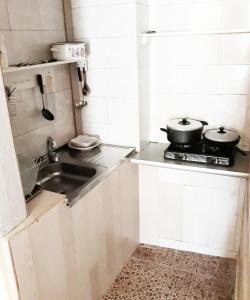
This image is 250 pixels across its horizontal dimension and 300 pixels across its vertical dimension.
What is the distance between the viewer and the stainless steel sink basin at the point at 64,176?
1.76 meters

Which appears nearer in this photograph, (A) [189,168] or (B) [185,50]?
(A) [189,168]

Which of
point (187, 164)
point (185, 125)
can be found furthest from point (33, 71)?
point (187, 164)

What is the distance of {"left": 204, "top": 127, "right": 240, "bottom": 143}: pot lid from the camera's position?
1789 mm

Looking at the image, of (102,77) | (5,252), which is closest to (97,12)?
(102,77)

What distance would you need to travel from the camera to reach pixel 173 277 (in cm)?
191

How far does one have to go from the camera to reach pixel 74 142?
2.01 metres

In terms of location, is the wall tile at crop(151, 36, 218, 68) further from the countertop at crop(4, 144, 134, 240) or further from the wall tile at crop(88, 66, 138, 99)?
the countertop at crop(4, 144, 134, 240)

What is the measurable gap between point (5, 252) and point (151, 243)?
1276 mm

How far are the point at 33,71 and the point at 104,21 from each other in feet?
1.71

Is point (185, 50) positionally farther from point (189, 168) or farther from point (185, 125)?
point (189, 168)

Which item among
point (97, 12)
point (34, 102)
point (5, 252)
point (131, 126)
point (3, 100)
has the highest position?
point (97, 12)

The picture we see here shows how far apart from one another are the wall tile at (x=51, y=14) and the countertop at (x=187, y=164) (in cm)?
92

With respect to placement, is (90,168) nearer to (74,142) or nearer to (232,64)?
(74,142)

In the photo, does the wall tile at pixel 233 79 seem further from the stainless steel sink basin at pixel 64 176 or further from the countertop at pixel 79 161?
the stainless steel sink basin at pixel 64 176
